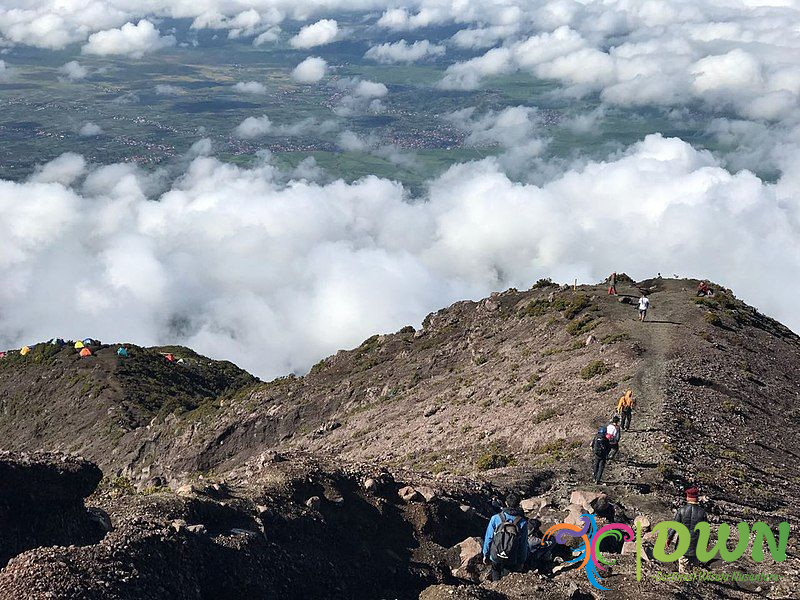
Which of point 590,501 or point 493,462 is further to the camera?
point 493,462

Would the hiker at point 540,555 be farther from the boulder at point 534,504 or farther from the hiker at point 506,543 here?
the boulder at point 534,504

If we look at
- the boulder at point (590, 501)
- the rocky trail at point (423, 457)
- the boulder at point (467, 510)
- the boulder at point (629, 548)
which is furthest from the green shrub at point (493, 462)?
the boulder at point (629, 548)

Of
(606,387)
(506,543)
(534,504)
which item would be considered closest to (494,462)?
(534,504)

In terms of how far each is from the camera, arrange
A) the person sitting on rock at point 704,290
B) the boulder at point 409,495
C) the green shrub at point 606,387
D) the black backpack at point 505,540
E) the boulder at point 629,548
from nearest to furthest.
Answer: the black backpack at point 505,540 < the boulder at point 629,548 < the boulder at point 409,495 < the green shrub at point 606,387 < the person sitting on rock at point 704,290

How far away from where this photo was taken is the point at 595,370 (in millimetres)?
39250

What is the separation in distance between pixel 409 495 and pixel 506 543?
542 centimetres

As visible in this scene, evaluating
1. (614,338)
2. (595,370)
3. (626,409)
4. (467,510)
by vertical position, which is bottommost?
(467,510)

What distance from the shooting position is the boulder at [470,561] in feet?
57.4

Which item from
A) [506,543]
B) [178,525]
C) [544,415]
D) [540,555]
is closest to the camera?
[178,525]

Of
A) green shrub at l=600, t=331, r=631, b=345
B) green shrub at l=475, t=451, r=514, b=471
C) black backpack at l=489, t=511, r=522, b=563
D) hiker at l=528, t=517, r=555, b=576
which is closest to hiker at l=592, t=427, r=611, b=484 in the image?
green shrub at l=475, t=451, r=514, b=471

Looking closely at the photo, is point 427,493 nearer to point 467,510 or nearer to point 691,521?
point 467,510

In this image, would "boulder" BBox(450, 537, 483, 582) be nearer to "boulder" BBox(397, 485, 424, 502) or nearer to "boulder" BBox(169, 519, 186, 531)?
"boulder" BBox(397, 485, 424, 502)

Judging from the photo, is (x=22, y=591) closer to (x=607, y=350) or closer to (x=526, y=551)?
(x=526, y=551)

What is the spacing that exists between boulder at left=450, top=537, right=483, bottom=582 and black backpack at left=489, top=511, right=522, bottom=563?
5.11ft
